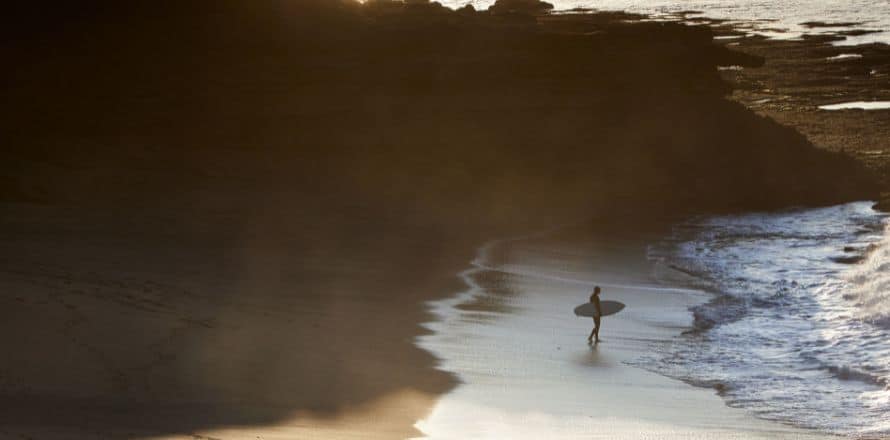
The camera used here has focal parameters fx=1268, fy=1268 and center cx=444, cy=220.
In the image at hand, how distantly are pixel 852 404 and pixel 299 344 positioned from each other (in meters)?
7.56

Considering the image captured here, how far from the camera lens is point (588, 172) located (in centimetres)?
3691

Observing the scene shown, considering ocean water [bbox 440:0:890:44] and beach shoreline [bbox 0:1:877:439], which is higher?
ocean water [bbox 440:0:890:44]

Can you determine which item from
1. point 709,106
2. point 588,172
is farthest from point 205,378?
point 709,106

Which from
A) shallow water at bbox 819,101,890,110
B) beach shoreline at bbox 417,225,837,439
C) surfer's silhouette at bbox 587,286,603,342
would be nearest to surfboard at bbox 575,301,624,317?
surfer's silhouette at bbox 587,286,603,342

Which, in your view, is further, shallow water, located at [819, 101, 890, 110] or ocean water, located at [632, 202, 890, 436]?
shallow water, located at [819, 101, 890, 110]

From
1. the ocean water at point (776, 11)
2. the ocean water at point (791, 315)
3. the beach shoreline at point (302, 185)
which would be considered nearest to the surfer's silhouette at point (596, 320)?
the ocean water at point (791, 315)

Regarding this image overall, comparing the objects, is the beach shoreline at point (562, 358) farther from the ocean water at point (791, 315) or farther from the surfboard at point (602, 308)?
the ocean water at point (791, 315)

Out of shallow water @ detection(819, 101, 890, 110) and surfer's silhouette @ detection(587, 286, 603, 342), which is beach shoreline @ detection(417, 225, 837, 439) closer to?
surfer's silhouette @ detection(587, 286, 603, 342)

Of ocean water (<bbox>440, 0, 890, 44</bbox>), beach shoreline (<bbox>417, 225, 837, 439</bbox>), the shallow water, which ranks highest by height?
ocean water (<bbox>440, 0, 890, 44</bbox>)

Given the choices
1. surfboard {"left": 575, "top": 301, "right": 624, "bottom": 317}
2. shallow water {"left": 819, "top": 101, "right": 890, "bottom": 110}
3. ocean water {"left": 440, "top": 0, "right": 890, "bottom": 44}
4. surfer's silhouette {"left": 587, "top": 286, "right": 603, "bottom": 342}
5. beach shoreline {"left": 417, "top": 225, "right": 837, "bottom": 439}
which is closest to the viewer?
beach shoreline {"left": 417, "top": 225, "right": 837, "bottom": 439}

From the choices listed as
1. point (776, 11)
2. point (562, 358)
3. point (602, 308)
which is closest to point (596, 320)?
point (602, 308)

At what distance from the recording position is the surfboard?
20.0m

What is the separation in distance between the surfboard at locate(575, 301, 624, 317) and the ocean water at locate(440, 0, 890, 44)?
2133 inches

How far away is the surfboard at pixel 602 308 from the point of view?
65.5ft
